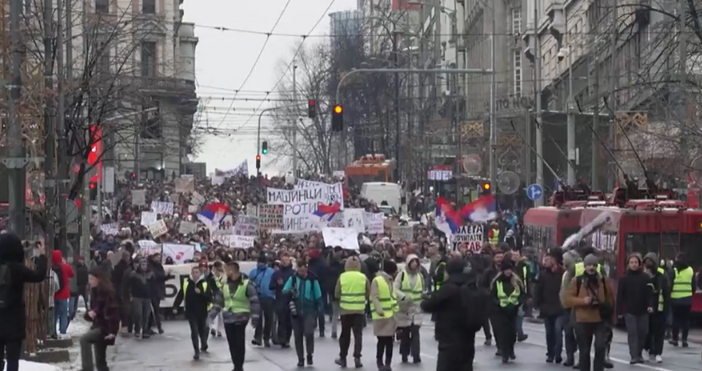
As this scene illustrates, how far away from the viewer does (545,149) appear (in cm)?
5681

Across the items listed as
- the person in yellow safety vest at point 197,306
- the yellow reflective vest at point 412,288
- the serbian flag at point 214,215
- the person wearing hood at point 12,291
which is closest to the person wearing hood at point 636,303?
the yellow reflective vest at point 412,288

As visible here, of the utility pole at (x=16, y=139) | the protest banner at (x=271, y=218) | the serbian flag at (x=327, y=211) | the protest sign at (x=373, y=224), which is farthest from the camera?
the protest sign at (x=373, y=224)

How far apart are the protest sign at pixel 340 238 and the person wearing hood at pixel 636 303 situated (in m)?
14.4

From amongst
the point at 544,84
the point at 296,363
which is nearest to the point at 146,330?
the point at 296,363

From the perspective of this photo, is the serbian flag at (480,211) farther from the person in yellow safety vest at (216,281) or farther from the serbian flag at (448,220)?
the person in yellow safety vest at (216,281)

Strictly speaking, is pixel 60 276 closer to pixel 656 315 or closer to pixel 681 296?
pixel 656 315

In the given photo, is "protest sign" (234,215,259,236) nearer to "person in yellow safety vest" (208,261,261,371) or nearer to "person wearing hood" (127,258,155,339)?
"person wearing hood" (127,258,155,339)

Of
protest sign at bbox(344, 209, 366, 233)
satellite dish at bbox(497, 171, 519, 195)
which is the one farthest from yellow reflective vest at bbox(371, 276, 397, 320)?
satellite dish at bbox(497, 171, 519, 195)

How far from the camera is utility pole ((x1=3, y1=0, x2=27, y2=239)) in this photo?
1888 cm

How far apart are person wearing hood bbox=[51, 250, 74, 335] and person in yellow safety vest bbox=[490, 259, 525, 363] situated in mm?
7529

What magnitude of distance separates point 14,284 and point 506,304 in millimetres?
9298

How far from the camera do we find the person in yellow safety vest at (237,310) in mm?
19469

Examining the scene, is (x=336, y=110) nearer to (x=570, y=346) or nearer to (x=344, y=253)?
(x=344, y=253)

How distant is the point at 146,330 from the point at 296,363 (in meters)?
6.76
